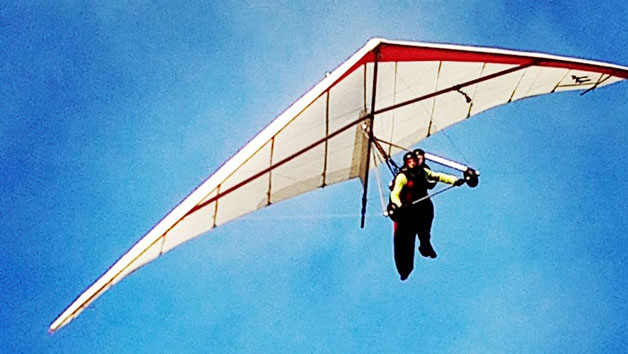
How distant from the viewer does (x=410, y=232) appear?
13.6 meters

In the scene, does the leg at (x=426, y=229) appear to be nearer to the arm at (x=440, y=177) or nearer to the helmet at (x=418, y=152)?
the arm at (x=440, y=177)

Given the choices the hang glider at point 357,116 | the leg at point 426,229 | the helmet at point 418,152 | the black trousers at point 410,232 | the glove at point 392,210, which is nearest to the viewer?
the hang glider at point 357,116

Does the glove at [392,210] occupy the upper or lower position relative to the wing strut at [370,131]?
lower

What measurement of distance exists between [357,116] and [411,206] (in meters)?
1.86

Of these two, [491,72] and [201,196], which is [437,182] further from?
[201,196]

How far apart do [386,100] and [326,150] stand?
1.39m

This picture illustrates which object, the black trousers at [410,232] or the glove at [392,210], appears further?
the black trousers at [410,232]

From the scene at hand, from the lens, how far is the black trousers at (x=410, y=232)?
13539 millimetres

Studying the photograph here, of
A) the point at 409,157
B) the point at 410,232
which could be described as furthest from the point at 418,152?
the point at 410,232

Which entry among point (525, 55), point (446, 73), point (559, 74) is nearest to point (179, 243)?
point (446, 73)

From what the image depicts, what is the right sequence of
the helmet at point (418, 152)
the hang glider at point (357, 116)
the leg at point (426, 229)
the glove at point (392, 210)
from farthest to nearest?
the leg at point (426, 229) → the helmet at point (418, 152) → the glove at point (392, 210) → the hang glider at point (357, 116)

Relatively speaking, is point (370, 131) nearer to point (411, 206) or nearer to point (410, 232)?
point (411, 206)

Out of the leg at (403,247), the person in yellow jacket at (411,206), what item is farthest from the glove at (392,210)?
the leg at (403,247)

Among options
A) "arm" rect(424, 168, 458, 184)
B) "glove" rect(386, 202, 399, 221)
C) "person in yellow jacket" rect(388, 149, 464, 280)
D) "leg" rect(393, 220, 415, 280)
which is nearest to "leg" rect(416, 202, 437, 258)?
"person in yellow jacket" rect(388, 149, 464, 280)
